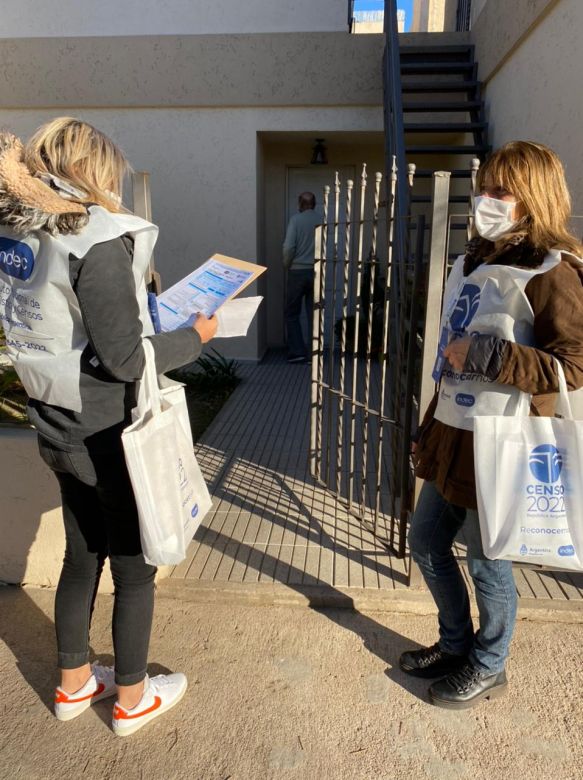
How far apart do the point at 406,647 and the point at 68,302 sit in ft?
6.58

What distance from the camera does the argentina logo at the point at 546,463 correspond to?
1.76m

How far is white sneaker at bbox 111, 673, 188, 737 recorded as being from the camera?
2.15 meters

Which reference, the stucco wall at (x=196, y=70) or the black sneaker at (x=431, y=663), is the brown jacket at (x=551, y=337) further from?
the stucco wall at (x=196, y=70)

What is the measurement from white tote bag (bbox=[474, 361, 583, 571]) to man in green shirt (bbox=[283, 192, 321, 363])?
5447 millimetres

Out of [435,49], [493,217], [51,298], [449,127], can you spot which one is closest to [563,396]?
[493,217]

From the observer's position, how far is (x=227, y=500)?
3.89 metres

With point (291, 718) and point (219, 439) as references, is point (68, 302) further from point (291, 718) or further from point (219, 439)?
point (219, 439)

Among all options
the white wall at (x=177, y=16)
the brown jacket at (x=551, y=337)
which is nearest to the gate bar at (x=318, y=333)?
the brown jacket at (x=551, y=337)

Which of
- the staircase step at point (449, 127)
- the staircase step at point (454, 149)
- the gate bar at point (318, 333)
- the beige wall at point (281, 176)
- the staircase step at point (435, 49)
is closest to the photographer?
the gate bar at point (318, 333)

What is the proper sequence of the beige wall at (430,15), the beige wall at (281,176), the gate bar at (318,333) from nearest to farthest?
the gate bar at (318,333) → the beige wall at (281,176) → the beige wall at (430,15)

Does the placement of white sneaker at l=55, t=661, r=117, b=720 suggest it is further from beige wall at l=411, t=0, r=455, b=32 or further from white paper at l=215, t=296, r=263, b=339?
beige wall at l=411, t=0, r=455, b=32

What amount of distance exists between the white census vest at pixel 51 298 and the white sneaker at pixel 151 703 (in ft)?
3.74

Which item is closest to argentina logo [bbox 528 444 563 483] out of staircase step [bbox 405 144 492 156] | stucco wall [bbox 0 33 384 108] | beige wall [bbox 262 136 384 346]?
staircase step [bbox 405 144 492 156]

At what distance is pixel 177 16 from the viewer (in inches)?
271
